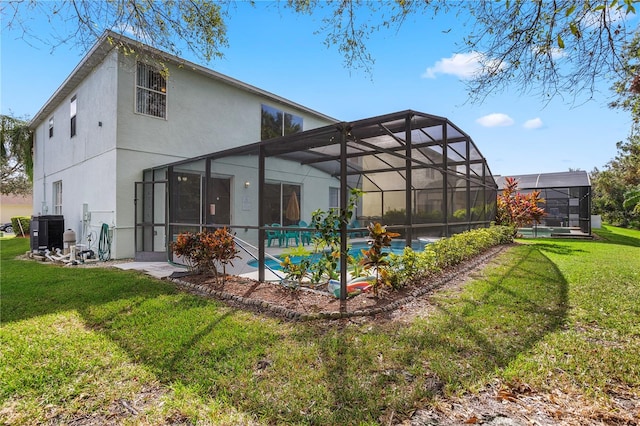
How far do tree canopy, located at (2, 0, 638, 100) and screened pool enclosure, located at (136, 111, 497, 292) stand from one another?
1.51 m

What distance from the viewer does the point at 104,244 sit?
29.1ft

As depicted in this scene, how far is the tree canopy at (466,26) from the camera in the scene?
3672mm

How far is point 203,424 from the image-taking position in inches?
81.1

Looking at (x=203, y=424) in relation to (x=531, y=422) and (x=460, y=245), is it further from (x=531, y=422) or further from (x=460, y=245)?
(x=460, y=245)

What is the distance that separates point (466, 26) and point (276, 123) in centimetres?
925

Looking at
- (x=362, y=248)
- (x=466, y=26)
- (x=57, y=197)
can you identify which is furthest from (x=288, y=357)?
(x=57, y=197)

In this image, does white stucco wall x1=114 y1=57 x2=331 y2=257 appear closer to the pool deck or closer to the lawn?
the pool deck

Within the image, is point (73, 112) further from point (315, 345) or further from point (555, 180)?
point (555, 180)

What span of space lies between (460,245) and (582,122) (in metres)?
3.22

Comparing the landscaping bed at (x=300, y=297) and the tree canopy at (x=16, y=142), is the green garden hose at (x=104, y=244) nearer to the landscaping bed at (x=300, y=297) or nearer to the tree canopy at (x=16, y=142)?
the landscaping bed at (x=300, y=297)

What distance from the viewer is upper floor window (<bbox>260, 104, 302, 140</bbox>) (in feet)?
39.7


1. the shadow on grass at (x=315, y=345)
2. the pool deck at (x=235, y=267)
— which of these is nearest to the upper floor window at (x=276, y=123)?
the pool deck at (x=235, y=267)

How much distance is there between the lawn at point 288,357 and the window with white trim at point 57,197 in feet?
33.4

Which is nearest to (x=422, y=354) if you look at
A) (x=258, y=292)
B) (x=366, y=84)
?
(x=258, y=292)
